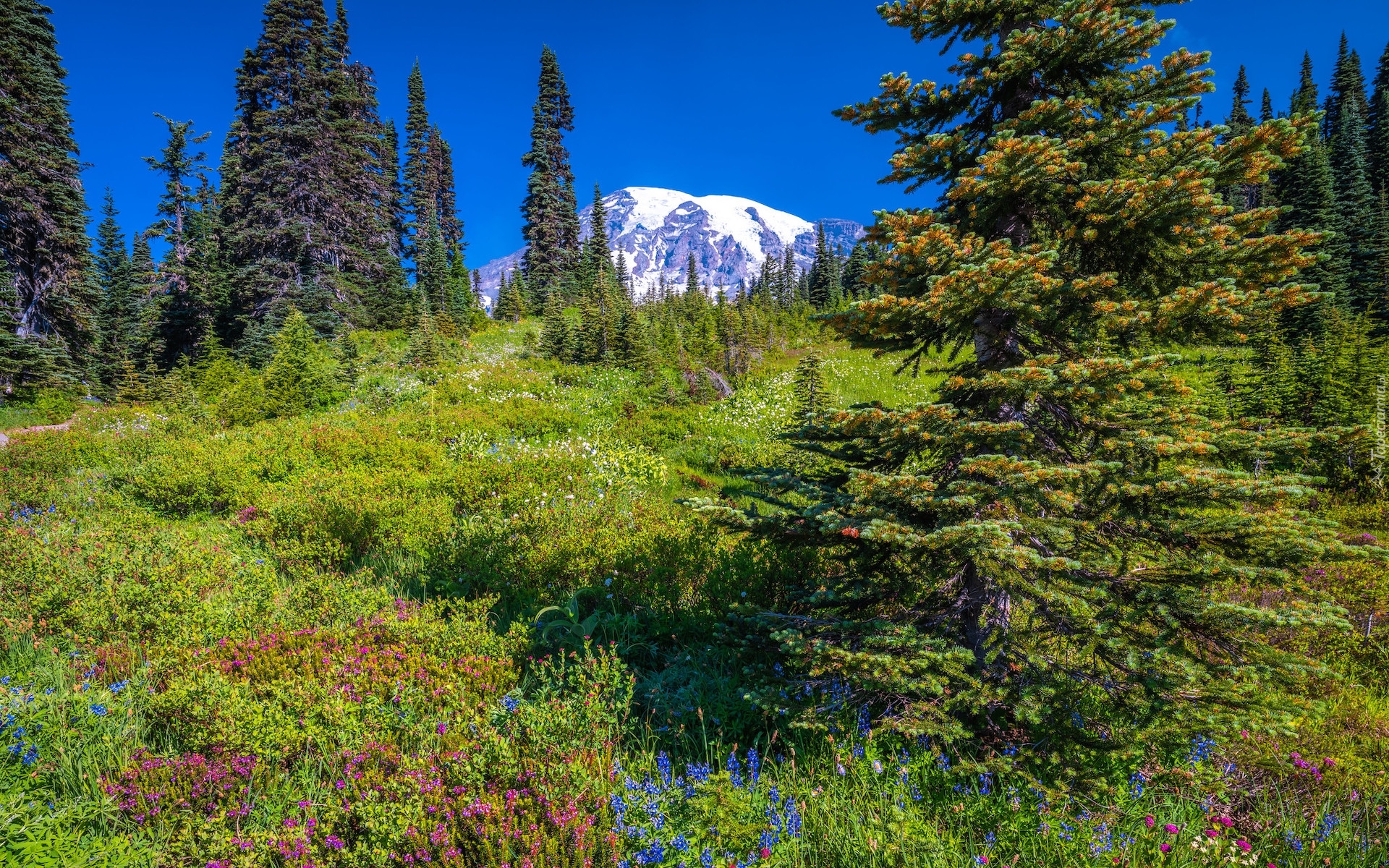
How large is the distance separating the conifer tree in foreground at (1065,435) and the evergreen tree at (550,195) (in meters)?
43.7

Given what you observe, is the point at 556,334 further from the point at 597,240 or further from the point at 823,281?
the point at 823,281

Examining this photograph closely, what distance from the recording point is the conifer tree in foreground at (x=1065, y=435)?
2.69 metres

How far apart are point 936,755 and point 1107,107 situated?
407 centimetres

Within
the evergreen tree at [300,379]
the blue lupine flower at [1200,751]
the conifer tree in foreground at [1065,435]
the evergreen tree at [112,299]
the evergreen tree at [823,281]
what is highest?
the evergreen tree at [823,281]

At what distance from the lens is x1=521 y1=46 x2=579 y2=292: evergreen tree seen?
148 ft

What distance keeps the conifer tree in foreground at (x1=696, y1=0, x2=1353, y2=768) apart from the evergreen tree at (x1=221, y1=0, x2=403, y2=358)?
1177 inches

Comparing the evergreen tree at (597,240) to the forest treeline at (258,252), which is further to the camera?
the evergreen tree at (597,240)

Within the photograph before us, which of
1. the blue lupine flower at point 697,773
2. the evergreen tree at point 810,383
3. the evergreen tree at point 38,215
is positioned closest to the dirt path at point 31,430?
the evergreen tree at point 38,215

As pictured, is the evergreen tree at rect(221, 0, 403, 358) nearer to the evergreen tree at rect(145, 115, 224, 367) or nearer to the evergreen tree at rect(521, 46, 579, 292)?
the evergreen tree at rect(145, 115, 224, 367)

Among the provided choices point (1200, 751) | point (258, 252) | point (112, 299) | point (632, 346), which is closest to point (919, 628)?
point (1200, 751)

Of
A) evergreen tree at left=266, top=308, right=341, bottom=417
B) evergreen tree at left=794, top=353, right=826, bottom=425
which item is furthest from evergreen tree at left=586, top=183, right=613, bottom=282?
evergreen tree at left=794, top=353, right=826, bottom=425

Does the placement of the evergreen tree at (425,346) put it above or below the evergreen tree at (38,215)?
below

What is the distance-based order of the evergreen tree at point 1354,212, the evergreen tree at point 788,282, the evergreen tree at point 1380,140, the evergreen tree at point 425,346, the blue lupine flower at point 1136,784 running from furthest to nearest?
the evergreen tree at point 788,282 < the evergreen tree at point 1380,140 < the evergreen tree at point 1354,212 < the evergreen tree at point 425,346 < the blue lupine flower at point 1136,784

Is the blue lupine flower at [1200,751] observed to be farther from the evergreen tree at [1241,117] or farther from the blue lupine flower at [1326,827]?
the evergreen tree at [1241,117]
